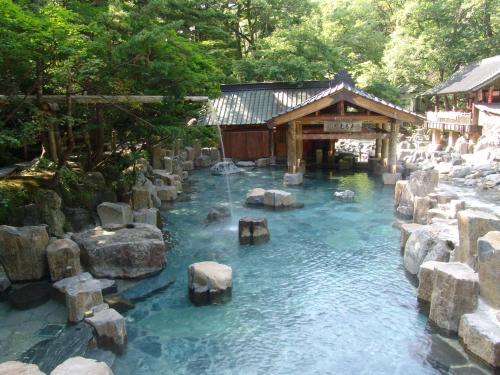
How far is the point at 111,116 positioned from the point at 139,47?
269cm

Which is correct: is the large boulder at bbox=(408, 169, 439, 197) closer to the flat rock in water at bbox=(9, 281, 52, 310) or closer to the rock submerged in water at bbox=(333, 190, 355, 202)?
the rock submerged in water at bbox=(333, 190, 355, 202)

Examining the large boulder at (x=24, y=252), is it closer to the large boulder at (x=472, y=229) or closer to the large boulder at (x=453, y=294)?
the large boulder at (x=453, y=294)

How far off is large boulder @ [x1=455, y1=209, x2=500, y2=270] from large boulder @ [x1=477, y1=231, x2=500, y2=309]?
0.47m

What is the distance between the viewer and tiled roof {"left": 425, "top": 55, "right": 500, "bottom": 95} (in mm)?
21562

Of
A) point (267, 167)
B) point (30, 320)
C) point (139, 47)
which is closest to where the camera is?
point (30, 320)

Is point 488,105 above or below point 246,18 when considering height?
below

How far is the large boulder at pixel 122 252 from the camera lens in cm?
805

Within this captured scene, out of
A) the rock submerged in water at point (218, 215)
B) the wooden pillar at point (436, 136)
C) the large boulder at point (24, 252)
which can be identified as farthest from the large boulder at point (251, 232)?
the wooden pillar at point (436, 136)

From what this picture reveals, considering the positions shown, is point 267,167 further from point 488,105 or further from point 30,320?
point 30,320

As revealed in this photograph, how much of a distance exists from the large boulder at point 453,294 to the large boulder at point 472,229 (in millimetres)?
449

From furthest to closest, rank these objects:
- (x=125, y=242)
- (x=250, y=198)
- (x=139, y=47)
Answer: (x=250, y=198) < (x=139, y=47) < (x=125, y=242)

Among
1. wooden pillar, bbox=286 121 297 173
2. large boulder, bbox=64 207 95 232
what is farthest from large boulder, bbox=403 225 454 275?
wooden pillar, bbox=286 121 297 173

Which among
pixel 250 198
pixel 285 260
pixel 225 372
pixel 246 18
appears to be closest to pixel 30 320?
pixel 225 372

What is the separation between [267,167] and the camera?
21891mm
